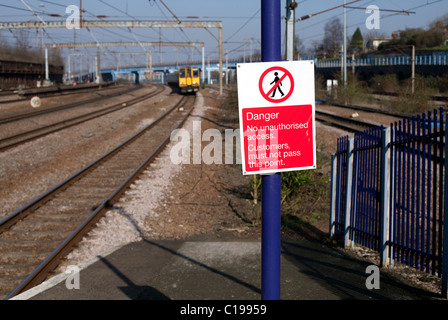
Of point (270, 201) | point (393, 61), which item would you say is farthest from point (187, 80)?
point (270, 201)

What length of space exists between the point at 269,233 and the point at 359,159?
3.72m

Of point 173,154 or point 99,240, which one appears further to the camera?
point 173,154

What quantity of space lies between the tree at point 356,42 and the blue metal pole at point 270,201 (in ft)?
263

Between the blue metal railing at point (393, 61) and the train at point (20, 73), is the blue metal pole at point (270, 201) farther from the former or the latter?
the train at point (20, 73)

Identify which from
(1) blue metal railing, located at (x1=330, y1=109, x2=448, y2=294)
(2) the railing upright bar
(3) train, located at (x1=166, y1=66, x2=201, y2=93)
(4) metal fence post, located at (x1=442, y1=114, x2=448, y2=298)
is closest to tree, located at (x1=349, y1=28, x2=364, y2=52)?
(3) train, located at (x1=166, y1=66, x2=201, y2=93)

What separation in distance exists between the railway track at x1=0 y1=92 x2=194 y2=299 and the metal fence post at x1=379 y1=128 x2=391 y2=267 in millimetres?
4074

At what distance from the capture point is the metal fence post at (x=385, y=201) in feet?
18.4

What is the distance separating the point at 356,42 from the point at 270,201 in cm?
9067

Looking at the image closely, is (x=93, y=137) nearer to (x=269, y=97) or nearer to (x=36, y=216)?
(x=36, y=216)

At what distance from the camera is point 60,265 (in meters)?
6.43

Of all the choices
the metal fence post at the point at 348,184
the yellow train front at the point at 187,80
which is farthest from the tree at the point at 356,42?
the metal fence post at the point at 348,184

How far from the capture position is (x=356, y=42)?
88125 millimetres

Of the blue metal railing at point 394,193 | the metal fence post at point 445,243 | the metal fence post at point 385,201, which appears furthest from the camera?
the metal fence post at point 385,201
